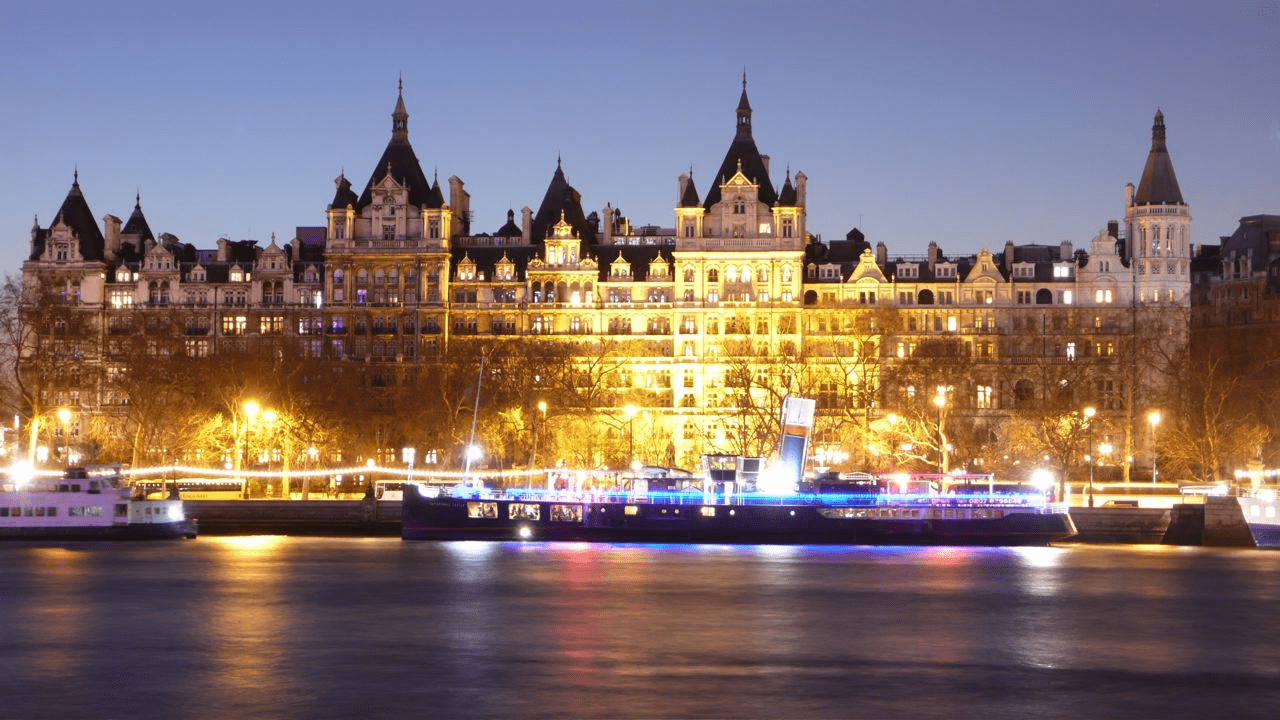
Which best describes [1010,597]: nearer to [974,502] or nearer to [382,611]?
[382,611]

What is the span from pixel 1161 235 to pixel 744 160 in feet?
98.5

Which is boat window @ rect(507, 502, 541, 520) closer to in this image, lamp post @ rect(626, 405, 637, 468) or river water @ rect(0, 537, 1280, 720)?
river water @ rect(0, 537, 1280, 720)

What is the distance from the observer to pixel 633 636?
4725cm

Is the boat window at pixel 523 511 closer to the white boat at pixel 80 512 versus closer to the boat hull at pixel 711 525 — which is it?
the boat hull at pixel 711 525

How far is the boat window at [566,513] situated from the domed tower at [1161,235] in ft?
216

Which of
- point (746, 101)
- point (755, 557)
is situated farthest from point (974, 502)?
point (746, 101)

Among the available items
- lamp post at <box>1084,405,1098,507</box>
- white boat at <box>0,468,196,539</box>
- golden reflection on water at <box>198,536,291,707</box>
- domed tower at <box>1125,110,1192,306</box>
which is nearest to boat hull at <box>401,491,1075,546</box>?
golden reflection on water at <box>198,536,291,707</box>

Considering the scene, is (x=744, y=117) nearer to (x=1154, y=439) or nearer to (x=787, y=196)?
(x=787, y=196)

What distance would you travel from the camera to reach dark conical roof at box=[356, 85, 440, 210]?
468ft

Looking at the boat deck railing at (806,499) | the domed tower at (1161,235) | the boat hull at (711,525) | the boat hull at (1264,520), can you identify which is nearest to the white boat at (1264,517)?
the boat hull at (1264,520)

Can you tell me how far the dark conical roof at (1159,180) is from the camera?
13762cm

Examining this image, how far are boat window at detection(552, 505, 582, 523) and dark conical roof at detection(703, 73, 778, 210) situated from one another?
2296 inches

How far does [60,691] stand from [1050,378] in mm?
100836

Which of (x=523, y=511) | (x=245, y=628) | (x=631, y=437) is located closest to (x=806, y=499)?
(x=523, y=511)
